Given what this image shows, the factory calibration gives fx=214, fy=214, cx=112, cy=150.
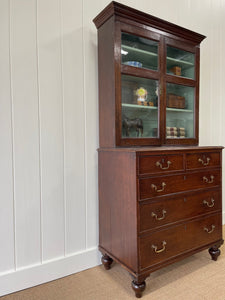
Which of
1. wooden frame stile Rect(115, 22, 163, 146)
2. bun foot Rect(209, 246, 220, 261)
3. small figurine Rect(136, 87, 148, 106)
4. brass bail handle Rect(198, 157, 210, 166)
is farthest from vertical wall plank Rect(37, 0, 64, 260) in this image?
bun foot Rect(209, 246, 220, 261)

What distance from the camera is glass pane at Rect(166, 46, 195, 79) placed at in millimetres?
1810

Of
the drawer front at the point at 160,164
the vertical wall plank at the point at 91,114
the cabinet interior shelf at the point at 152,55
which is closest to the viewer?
the drawer front at the point at 160,164

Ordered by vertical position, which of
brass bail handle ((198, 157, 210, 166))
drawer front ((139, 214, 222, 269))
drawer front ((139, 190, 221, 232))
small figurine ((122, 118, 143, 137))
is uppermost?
small figurine ((122, 118, 143, 137))

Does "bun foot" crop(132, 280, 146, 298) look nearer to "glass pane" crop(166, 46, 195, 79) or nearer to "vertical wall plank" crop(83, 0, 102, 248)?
"vertical wall plank" crop(83, 0, 102, 248)

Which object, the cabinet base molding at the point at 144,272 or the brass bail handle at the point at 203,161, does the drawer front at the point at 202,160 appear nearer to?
the brass bail handle at the point at 203,161

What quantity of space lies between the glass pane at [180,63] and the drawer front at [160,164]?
2.54 feet

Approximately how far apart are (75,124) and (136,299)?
4.25ft

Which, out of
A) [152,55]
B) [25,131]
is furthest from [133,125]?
[25,131]

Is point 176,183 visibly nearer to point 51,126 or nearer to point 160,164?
point 160,164

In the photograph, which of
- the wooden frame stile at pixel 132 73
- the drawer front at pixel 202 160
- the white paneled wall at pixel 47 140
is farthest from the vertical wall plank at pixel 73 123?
the drawer front at pixel 202 160

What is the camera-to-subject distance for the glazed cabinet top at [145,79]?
152 centimetres

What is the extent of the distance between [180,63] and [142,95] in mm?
525

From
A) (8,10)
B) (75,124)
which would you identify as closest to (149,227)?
(75,124)

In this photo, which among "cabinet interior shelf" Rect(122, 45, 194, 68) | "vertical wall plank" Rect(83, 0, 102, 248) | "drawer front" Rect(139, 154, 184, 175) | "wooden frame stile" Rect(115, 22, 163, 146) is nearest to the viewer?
"drawer front" Rect(139, 154, 184, 175)
